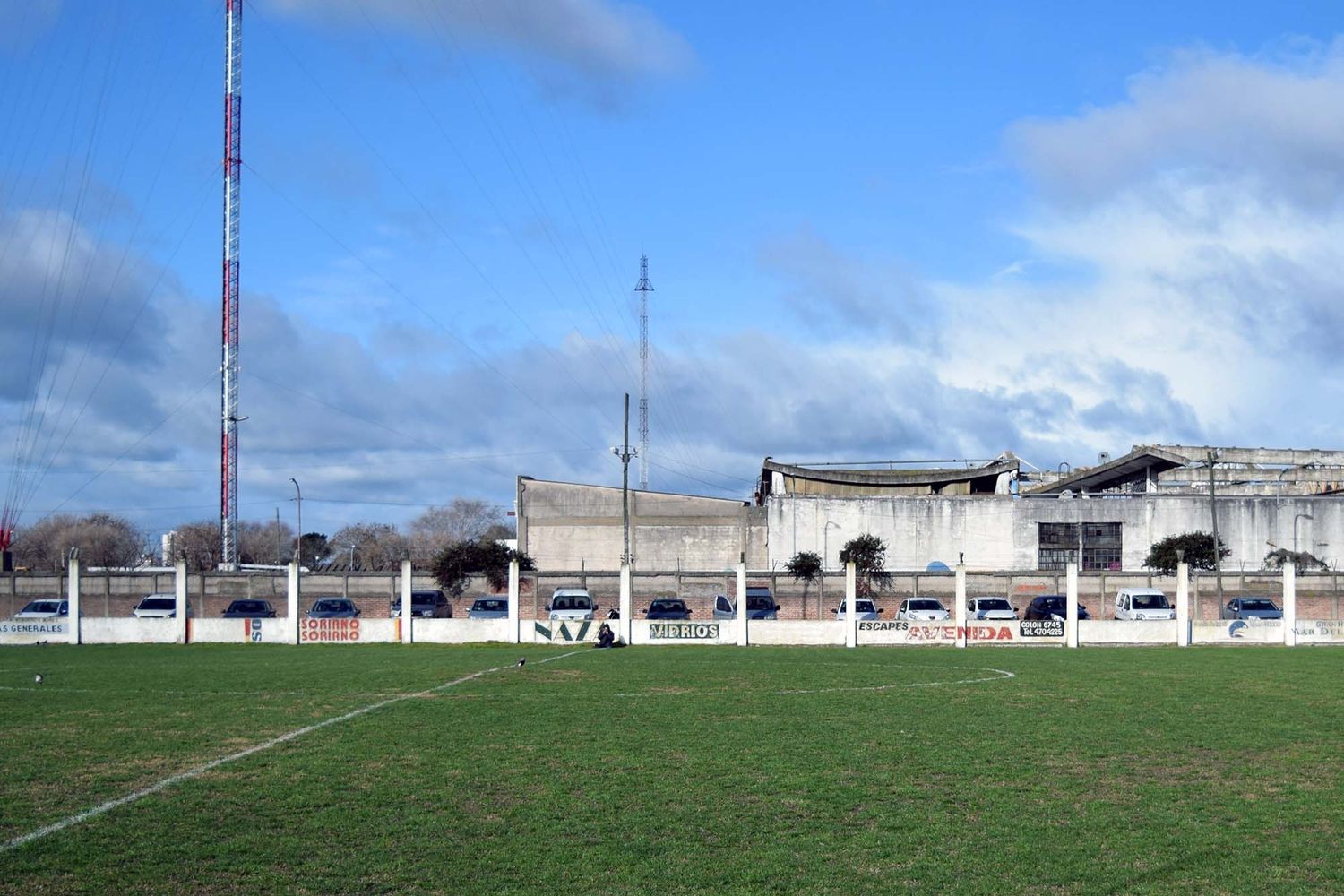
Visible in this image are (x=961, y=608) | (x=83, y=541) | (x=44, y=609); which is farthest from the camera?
(x=83, y=541)

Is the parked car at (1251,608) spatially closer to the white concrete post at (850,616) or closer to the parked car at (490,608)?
the white concrete post at (850,616)

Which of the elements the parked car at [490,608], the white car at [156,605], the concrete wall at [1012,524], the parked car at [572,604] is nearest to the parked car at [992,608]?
the parked car at [572,604]

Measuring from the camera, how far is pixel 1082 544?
70.1 m

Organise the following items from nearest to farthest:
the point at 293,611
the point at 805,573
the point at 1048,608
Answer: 1. the point at 293,611
2. the point at 1048,608
3. the point at 805,573

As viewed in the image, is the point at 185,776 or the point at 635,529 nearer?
the point at 185,776

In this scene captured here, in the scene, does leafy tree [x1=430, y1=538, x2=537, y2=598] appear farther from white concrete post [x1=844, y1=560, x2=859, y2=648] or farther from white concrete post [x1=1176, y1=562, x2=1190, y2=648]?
white concrete post [x1=1176, y1=562, x2=1190, y2=648]

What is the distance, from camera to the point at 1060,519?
7025 centimetres

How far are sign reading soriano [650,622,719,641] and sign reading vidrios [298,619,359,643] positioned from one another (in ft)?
29.9

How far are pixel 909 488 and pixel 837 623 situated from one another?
1781 inches

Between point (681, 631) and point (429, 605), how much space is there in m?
13.5

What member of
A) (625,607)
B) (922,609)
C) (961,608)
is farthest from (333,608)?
(961,608)

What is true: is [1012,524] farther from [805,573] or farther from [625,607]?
[625,607]

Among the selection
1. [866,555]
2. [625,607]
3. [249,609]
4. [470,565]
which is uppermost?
[866,555]

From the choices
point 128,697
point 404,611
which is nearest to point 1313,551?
point 404,611
